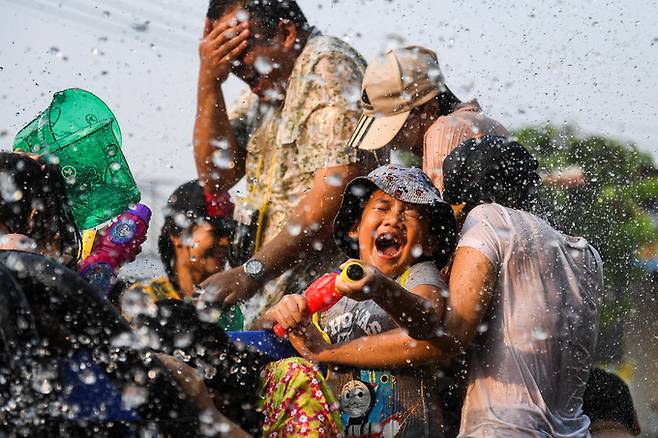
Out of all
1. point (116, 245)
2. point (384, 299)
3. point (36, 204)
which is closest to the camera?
point (384, 299)

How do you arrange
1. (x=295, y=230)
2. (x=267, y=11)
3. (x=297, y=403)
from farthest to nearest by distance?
(x=267, y=11), (x=295, y=230), (x=297, y=403)

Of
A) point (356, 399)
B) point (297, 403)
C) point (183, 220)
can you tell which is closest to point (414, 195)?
point (356, 399)

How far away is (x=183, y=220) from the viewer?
207 inches

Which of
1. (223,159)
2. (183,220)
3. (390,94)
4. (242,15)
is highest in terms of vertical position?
(242,15)

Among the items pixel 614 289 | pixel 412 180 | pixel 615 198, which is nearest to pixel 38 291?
pixel 412 180

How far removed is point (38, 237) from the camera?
3486 mm

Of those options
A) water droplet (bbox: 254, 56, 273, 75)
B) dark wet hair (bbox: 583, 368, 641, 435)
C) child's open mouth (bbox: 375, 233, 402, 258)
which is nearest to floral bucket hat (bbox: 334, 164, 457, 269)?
child's open mouth (bbox: 375, 233, 402, 258)

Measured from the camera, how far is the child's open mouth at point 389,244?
3.82m

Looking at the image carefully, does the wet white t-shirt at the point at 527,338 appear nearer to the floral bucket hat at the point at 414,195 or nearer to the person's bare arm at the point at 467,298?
the person's bare arm at the point at 467,298

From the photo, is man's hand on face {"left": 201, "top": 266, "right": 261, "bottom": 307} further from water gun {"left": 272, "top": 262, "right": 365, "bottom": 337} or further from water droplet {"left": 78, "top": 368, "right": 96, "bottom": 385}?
water droplet {"left": 78, "top": 368, "right": 96, "bottom": 385}

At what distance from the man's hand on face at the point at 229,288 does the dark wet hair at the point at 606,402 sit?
1448 millimetres

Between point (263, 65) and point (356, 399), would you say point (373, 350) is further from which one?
point (263, 65)

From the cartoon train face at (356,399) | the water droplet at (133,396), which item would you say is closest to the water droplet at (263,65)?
the cartoon train face at (356,399)

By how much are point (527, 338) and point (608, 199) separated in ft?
18.4
